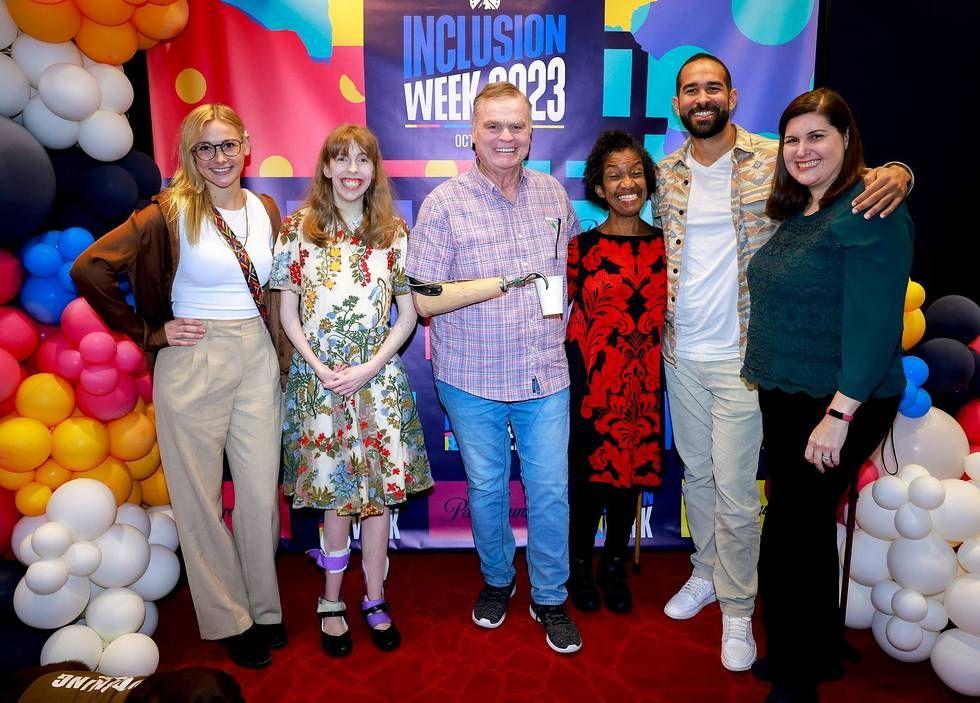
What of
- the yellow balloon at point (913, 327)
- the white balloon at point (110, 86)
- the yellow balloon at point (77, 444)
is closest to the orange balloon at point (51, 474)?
the yellow balloon at point (77, 444)

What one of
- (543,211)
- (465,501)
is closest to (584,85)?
(543,211)

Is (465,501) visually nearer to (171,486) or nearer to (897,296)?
(171,486)

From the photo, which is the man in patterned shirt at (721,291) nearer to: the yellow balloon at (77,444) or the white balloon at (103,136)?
the white balloon at (103,136)

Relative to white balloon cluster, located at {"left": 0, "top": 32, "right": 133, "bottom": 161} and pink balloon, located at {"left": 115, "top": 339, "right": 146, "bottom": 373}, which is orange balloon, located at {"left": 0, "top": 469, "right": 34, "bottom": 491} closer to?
pink balloon, located at {"left": 115, "top": 339, "right": 146, "bottom": 373}

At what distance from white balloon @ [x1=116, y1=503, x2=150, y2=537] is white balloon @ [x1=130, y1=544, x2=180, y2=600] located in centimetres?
9

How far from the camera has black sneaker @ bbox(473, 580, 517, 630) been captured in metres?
2.63

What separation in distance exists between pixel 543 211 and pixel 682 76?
0.71 meters

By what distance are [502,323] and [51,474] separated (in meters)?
1.63

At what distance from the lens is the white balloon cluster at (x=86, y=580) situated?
217 cm

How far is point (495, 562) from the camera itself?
263 cm

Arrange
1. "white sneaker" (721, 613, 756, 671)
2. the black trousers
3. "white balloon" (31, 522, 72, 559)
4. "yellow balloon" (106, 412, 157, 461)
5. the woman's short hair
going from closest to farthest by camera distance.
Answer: the woman's short hair, the black trousers, "white balloon" (31, 522, 72, 559), "white sneaker" (721, 613, 756, 671), "yellow balloon" (106, 412, 157, 461)

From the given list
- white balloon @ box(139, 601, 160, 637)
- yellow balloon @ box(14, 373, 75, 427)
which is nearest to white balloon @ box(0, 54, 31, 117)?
yellow balloon @ box(14, 373, 75, 427)

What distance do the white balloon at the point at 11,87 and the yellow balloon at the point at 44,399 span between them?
2.96ft

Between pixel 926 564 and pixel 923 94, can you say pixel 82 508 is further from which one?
pixel 923 94
